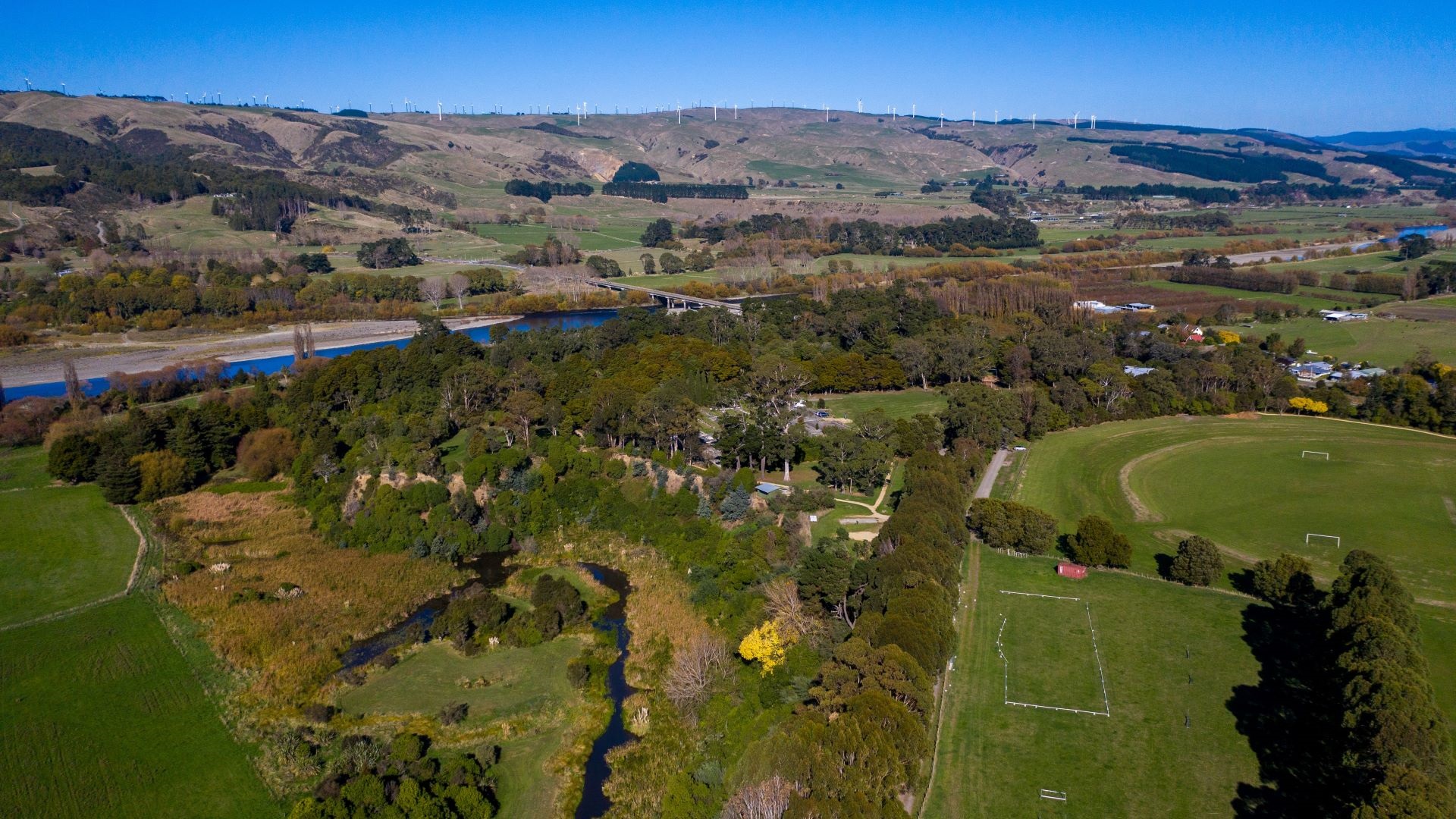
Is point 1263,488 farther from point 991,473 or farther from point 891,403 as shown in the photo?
point 891,403

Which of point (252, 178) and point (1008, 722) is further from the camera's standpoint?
point (252, 178)

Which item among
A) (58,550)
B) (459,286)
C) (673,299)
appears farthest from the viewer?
(459,286)

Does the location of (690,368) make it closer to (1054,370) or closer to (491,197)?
(1054,370)

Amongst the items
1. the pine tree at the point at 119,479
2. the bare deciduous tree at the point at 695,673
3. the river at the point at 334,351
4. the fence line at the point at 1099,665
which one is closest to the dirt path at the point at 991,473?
the fence line at the point at 1099,665

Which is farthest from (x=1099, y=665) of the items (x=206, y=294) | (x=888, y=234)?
(x=888, y=234)

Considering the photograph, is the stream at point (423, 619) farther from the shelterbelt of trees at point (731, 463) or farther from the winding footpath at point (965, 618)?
the winding footpath at point (965, 618)

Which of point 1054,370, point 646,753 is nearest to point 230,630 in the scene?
point 646,753

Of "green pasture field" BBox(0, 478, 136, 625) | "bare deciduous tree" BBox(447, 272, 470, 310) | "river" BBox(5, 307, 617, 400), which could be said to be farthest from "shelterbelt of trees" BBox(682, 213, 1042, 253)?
"green pasture field" BBox(0, 478, 136, 625)

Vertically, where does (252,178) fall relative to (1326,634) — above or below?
above
